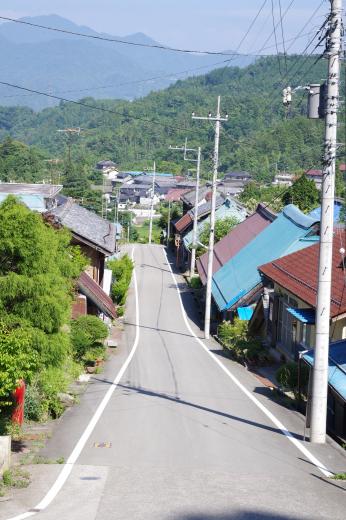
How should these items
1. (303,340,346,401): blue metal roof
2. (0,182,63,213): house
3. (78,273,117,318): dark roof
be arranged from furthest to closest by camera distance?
(0,182,63,213): house, (78,273,117,318): dark roof, (303,340,346,401): blue metal roof

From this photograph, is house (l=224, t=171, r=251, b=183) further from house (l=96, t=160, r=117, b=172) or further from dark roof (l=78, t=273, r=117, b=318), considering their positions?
dark roof (l=78, t=273, r=117, b=318)

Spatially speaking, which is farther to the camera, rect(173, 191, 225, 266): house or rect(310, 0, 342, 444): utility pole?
rect(173, 191, 225, 266): house

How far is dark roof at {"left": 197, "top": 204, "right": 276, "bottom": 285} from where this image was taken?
1406 inches

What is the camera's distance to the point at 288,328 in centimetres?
2239

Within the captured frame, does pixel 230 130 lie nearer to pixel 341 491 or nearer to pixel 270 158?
pixel 270 158

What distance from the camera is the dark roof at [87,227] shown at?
88.5 feet

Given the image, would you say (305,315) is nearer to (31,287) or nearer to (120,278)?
(31,287)

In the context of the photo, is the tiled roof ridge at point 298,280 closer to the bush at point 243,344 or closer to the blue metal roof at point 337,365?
the blue metal roof at point 337,365

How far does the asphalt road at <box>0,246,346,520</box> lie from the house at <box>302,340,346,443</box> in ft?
2.38

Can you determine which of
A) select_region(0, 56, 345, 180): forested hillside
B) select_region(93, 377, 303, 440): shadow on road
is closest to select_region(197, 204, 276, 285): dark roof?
select_region(93, 377, 303, 440): shadow on road

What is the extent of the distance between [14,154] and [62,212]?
7458 centimetres

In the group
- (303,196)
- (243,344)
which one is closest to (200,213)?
(303,196)

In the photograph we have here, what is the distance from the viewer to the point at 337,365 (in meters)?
14.7

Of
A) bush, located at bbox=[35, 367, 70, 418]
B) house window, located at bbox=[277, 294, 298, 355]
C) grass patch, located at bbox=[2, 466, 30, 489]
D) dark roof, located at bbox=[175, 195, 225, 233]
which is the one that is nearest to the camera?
grass patch, located at bbox=[2, 466, 30, 489]
